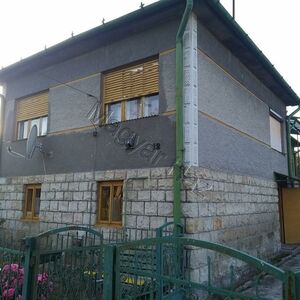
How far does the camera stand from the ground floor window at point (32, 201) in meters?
9.23

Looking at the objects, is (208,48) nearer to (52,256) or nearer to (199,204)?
(199,204)

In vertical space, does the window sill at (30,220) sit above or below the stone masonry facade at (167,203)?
below

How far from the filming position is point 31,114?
9.89m

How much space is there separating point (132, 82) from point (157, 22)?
1368mm

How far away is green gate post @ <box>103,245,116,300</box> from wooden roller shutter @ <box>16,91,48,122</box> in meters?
7.31

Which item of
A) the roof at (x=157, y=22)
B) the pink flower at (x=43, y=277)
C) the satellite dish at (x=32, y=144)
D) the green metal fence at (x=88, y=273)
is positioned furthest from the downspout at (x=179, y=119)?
the satellite dish at (x=32, y=144)

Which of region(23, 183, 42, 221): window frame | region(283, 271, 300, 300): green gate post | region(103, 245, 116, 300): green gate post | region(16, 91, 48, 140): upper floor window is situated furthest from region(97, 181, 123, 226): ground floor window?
region(283, 271, 300, 300): green gate post

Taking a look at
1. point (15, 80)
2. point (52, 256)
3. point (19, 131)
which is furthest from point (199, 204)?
point (15, 80)

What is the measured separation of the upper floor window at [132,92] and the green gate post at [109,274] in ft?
15.3

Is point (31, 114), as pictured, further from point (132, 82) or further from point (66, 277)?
point (66, 277)

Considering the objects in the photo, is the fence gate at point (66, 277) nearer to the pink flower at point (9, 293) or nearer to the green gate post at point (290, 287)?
the pink flower at point (9, 293)

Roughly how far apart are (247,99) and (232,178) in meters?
2.56

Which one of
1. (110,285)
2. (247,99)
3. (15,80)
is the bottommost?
(110,285)

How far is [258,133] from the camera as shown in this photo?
990 centimetres
